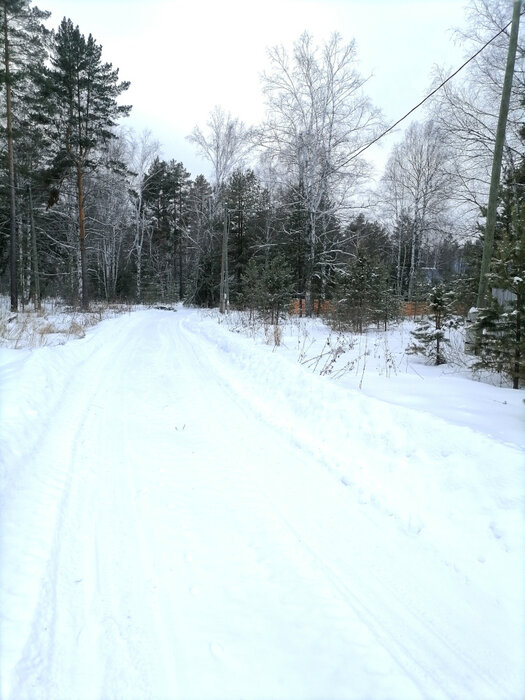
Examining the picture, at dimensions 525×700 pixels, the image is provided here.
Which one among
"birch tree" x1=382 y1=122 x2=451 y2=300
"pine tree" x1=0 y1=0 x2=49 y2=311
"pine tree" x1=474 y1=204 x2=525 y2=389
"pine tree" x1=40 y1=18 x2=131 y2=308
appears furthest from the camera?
"birch tree" x1=382 y1=122 x2=451 y2=300

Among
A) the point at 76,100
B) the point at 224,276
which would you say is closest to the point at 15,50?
the point at 76,100

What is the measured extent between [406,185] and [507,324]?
2169 cm

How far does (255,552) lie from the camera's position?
240cm

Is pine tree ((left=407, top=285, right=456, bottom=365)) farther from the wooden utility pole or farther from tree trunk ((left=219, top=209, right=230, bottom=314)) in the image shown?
tree trunk ((left=219, top=209, right=230, bottom=314))

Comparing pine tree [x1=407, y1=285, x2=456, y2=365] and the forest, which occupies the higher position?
the forest

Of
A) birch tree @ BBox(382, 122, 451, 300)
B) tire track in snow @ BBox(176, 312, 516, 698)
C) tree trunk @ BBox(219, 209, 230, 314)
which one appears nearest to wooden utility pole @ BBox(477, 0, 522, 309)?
tire track in snow @ BBox(176, 312, 516, 698)

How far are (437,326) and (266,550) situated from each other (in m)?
7.70

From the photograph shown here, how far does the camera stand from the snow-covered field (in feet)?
5.48

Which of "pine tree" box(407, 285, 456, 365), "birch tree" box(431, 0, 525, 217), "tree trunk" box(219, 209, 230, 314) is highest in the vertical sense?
"birch tree" box(431, 0, 525, 217)

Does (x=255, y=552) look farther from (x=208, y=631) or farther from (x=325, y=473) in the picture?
(x=325, y=473)

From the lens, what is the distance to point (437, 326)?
8.56 metres

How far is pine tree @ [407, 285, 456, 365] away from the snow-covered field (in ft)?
12.1

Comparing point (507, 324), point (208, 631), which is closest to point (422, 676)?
point (208, 631)

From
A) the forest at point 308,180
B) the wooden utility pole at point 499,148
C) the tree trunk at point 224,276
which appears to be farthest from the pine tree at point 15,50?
the wooden utility pole at point 499,148
